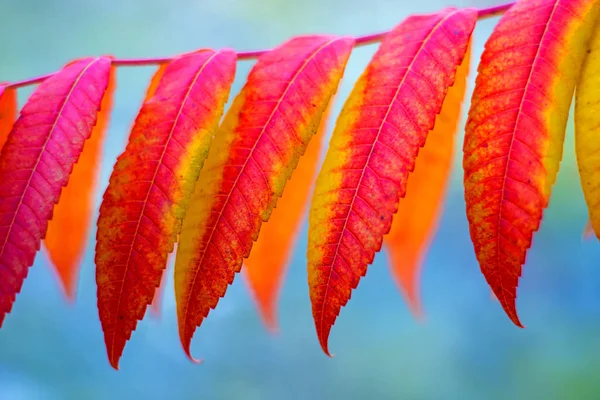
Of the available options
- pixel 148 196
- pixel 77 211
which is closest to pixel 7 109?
pixel 77 211

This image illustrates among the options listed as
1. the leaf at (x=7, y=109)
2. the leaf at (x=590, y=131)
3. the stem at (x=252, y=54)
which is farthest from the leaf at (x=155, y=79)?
the leaf at (x=590, y=131)

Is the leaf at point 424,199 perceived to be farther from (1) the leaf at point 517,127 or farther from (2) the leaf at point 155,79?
(2) the leaf at point 155,79

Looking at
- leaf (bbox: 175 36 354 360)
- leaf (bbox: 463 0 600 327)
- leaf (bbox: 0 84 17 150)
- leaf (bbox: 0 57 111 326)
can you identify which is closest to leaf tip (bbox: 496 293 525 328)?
leaf (bbox: 463 0 600 327)

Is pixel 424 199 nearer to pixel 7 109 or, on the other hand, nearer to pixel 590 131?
pixel 590 131

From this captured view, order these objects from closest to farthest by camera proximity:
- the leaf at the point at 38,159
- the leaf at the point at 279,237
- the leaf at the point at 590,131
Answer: the leaf at the point at 590,131, the leaf at the point at 38,159, the leaf at the point at 279,237

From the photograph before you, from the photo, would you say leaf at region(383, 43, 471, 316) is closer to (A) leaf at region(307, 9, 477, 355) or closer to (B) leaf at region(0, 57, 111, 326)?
(A) leaf at region(307, 9, 477, 355)

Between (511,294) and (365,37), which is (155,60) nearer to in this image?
(365,37)

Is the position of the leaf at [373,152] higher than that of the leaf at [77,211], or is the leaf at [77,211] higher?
the leaf at [373,152]
